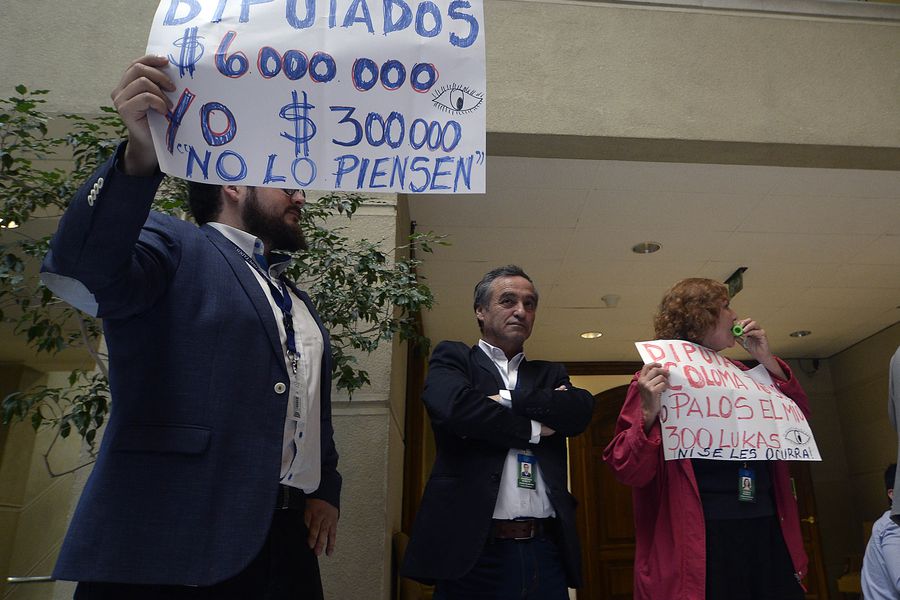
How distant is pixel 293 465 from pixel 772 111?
11.1 feet

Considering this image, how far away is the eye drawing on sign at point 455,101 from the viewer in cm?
140

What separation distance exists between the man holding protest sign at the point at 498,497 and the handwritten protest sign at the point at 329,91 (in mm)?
735

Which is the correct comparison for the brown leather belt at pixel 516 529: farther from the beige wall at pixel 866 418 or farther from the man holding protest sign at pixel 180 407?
the beige wall at pixel 866 418

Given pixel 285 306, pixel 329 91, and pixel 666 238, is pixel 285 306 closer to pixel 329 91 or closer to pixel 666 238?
pixel 329 91

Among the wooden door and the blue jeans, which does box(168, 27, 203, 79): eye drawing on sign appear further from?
the wooden door

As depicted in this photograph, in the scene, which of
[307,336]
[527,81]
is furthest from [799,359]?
[307,336]

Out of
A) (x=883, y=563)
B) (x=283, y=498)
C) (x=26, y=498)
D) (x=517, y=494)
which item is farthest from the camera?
(x=26, y=498)

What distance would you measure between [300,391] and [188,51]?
69 cm

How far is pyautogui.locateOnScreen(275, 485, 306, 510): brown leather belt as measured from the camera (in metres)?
1.21

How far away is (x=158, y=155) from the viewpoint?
105 cm

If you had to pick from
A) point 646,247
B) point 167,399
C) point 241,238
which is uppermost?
point 646,247

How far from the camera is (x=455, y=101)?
4.58ft

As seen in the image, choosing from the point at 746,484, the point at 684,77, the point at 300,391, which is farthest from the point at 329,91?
the point at 684,77

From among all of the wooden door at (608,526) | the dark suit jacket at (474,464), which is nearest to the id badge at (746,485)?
the dark suit jacket at (474,464)
